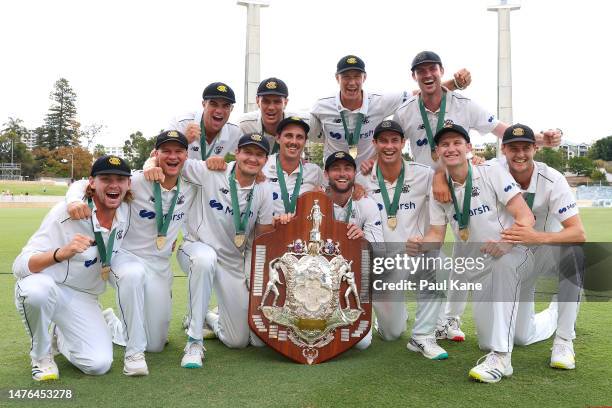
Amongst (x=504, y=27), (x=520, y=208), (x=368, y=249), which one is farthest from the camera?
(x=504, y=27)

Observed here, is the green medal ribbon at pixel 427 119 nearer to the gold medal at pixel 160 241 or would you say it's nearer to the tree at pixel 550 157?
the gold medal at pixel 160 241

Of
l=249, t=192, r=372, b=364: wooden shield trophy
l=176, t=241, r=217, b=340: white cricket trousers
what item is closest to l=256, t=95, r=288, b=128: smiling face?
l=249, t=192, r=372, b=364: wooden shield trophy

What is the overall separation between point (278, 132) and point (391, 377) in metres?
2.52

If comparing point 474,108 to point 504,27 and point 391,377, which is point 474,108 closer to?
point 391,377

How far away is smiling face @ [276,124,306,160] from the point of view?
538 cm

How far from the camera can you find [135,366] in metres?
4.30

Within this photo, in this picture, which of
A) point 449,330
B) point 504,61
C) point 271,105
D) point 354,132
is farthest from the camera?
point 504,61

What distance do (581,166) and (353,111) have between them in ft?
249

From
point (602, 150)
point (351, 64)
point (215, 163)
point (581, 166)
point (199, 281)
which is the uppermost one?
point (602, 150)

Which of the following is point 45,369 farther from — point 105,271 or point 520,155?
point 520,155

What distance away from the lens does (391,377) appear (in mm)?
4234

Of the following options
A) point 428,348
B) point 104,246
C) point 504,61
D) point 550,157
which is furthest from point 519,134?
point 550,157

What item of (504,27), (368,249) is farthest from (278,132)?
(504,27)

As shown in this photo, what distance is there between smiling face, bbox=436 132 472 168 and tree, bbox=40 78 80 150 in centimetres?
8958
